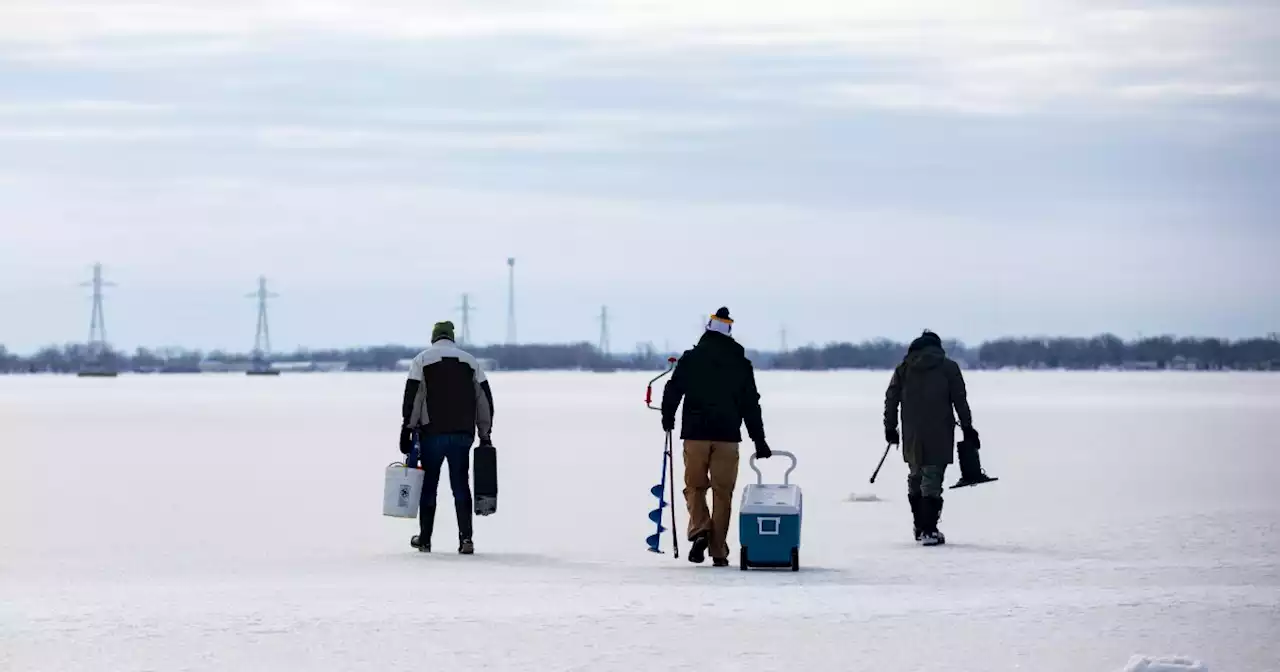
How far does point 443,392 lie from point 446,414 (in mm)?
157

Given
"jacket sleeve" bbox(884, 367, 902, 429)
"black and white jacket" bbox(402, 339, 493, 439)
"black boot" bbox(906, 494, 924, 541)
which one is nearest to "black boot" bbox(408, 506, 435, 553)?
"black and white jacket" bbox(402, 339, 493, 439)

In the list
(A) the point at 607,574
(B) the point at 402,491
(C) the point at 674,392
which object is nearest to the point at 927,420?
(C) the point at 674,392

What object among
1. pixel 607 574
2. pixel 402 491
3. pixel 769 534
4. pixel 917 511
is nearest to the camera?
pixel 607 574

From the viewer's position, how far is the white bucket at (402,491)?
545 inches

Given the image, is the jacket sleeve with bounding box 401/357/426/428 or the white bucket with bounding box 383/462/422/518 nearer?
the jacket sleeve with bounding box 401/357/426/428

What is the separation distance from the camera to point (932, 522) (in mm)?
14531

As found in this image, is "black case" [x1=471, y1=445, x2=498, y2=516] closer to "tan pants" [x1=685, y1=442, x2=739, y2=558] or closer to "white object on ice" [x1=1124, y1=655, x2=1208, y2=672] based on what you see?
"tan pants" [x1=685, y1=442, x2=739, y2=558]

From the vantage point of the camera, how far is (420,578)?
1220cm

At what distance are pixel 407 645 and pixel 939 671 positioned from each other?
251cm

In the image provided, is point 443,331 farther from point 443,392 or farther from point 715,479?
point 715,479

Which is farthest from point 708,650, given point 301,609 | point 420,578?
point 420,578

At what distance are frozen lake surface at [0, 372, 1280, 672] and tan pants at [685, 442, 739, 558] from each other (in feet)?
0.79

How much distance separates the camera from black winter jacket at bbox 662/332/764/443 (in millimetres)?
13062

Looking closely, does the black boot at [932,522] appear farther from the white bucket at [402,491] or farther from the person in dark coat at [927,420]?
the white bucket at [402,491]
